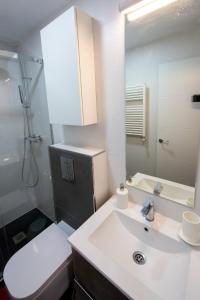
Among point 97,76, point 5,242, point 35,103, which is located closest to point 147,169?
point 97,76

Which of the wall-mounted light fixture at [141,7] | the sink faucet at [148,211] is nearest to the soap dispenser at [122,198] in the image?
the sink faucet at [148,211]

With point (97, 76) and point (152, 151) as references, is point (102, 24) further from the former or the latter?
point (152, 151)

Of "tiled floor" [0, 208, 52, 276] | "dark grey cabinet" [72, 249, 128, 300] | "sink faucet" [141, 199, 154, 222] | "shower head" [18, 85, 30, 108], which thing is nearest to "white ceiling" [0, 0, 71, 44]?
"shower head" [18, 85, 30, 108]

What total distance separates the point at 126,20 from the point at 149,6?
0.46 feet

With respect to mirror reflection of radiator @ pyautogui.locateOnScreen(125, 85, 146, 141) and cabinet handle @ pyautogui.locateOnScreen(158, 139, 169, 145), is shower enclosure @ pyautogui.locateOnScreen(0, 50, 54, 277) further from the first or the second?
cabinet handle @ pyautogui.locateOnScreen(158, 139, 169, 145)

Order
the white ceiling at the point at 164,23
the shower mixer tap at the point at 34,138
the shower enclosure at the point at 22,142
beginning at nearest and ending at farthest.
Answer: the white ceiling at the point at 164,23 < the shower enclosure at the point at 22,142 < the shower mixer tap at the point at 34,138

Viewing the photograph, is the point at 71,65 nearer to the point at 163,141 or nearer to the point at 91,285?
the point at 163,141

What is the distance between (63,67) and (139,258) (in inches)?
49.6

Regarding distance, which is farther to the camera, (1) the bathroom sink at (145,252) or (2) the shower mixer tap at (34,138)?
(2) the shower mixer tap at (34,138)

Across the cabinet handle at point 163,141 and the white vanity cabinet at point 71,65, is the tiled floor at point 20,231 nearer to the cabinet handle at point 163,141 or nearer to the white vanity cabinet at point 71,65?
the white vanity cabinet at point 71,65

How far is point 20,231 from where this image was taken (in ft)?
6.95

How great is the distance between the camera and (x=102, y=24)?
103cm

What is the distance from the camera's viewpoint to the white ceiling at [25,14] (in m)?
1.20

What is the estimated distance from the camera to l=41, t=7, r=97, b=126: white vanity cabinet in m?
0.99
